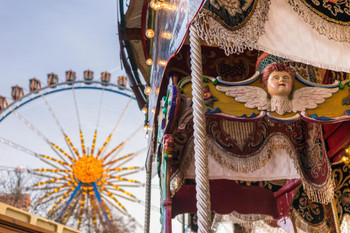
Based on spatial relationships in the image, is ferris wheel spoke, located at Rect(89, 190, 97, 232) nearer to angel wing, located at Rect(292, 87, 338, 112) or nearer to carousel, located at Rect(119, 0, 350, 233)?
carousel, located at Rect(119, 0, 350, 233)

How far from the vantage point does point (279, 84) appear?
390 cm

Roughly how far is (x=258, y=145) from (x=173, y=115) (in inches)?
70.5

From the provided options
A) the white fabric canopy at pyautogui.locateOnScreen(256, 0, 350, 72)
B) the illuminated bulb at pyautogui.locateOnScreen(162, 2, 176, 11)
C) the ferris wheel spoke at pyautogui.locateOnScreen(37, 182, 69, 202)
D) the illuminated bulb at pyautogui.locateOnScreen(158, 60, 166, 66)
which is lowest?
the white fabric canopy at pyautogui.locateOnScreen(256, 0, 350, 72)

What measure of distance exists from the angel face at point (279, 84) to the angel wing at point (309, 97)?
0.13 m

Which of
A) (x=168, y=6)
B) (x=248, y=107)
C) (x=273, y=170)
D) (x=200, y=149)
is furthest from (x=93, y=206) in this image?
(x=200, y=149)

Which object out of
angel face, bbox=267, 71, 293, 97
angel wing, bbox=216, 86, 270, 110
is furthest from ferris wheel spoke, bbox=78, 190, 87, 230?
angel face, bbox=267, 71, 293, 97

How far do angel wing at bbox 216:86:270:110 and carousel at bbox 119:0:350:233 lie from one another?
1 centimetres

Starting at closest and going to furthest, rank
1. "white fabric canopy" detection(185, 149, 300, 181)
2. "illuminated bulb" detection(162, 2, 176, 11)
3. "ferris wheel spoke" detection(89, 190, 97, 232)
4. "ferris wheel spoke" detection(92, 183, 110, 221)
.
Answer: "illuminated bulb" detection(162, 2, 176, 11) → "white fabric canopy" detection(185, 149, 300, 181) → "ferris wheel spoke" detection(89, 190, 97, 232) → "ferris wheel spoke" detection(92, 183, 110, 221)

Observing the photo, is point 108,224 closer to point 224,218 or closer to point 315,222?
point 224,218

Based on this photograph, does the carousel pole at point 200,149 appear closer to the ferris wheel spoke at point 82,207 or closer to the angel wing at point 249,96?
the angel wing at point 249,96

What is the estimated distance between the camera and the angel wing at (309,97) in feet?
13.1

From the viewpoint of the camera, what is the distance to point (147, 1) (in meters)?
6.16

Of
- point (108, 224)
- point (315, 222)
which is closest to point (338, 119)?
point (315, 222)

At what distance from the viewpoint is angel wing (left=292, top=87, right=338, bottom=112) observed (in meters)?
3.99
